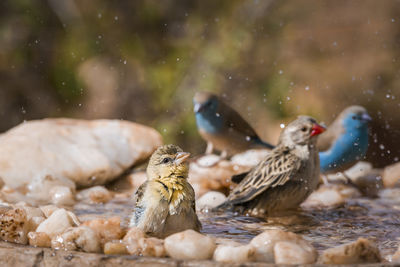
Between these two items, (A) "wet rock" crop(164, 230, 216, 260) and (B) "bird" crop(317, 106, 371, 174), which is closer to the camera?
(A) "wet rock" crop(164, 230, 216, 260)

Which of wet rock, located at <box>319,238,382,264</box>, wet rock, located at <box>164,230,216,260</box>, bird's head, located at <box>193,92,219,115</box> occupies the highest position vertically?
bird's head, located at <box>193,92,219,115</box>

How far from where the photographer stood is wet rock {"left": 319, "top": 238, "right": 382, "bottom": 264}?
203 centimetres

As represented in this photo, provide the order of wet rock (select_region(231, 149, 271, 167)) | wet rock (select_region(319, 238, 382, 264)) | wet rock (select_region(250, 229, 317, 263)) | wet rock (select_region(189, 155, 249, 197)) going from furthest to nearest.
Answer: wet rock (select_region(231, 149, 271, 167))
wet rock (select_region(189, 155, 249, 197))
wet rock (select_region(250, 229, 317, 263))
wet rock (select_region(319, 238, 382, 264))

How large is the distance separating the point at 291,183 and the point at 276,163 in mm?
151

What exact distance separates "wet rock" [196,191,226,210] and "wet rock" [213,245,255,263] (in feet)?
5.35

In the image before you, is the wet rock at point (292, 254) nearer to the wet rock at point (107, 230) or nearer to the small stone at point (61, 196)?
the wet rock at point (107, 230)

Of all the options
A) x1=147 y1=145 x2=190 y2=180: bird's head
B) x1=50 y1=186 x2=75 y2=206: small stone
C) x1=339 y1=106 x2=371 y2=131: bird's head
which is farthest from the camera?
x1=339 y1=106 x2=371 y2=131: bird's head

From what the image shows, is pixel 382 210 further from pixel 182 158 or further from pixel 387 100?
pixel 387 100

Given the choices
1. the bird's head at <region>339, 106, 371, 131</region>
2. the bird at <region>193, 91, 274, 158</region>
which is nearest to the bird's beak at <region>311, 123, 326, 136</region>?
the bird's head at <region>339, 106, 371, 131</region>

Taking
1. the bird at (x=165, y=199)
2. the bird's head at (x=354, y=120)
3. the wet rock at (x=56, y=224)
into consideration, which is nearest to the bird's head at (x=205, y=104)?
the bird's head at (x=354, y=120)

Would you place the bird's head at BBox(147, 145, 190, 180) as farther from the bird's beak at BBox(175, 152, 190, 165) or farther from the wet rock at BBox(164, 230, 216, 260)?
the wet rock at BBox(164, 230, 216, 260)

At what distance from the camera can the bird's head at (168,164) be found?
2.61m

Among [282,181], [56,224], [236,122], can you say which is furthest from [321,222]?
[236,122]

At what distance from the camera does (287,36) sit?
25.5ft
